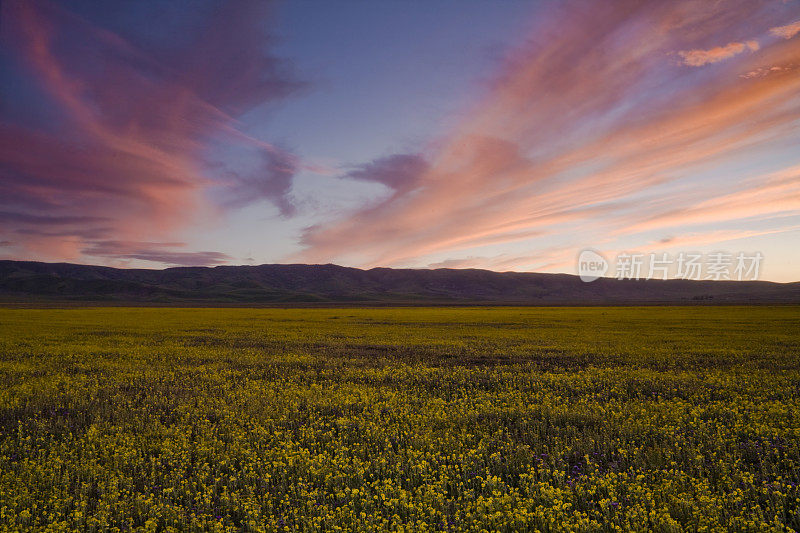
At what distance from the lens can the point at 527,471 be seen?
7.27 m

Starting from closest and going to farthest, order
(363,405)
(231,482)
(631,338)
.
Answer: (231,482)
(363,405)
(631,338)

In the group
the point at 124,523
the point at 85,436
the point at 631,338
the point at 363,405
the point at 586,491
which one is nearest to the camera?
the point at 124,523

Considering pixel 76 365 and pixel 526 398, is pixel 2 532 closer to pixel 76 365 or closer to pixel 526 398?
pixel 526 398

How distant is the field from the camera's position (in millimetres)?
5793

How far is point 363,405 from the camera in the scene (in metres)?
11.5

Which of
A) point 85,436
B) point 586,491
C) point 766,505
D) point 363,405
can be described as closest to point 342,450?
point 363,405

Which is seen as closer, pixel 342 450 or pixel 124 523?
pixel 124 523

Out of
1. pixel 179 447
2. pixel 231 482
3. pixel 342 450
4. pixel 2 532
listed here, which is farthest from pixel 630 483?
pixel 2 532

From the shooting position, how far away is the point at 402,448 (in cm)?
841

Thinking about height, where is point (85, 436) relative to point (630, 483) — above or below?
below

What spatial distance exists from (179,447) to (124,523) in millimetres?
2776

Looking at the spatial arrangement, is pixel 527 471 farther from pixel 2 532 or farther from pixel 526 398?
pixel 2 532

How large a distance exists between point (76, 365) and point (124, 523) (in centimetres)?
1627

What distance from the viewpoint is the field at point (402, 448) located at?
5793 mm
